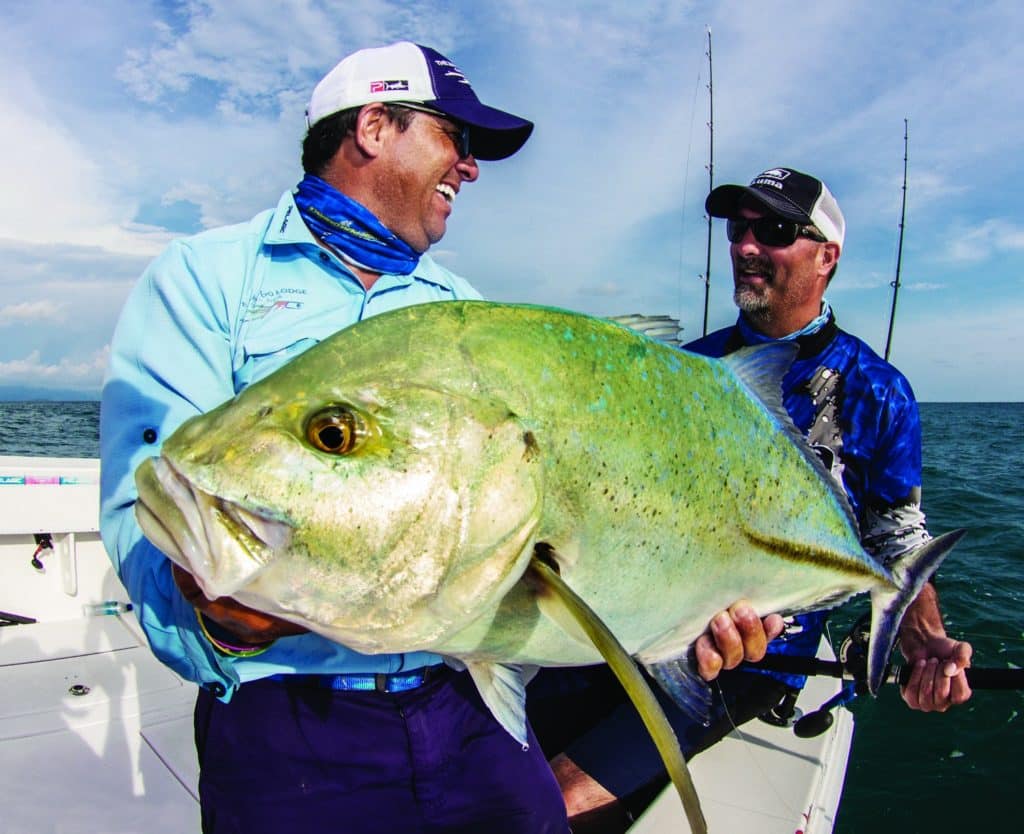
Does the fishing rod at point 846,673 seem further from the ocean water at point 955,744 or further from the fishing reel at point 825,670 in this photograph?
the ocean water at point 955,744

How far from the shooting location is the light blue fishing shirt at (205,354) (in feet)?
5.29

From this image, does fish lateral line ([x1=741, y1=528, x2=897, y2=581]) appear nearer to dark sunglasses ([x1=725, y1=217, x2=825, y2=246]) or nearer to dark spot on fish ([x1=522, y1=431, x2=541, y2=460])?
dark spot on fish ([x1=522, y1=431, x2=541, y2=460])

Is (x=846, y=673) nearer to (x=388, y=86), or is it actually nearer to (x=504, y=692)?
(x=504, y=692)

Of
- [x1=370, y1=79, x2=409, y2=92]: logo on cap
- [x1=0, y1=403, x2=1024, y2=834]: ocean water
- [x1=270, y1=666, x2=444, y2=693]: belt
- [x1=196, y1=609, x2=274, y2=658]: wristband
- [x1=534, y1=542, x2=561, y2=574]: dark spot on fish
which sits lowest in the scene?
[x1=0, y1=403, x2=1024, y2=834]: ocean water

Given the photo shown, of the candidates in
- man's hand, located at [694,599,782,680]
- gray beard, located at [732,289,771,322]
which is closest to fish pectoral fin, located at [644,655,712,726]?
man's hand, located at [694,599,782,680]

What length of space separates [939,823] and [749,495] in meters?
5.31

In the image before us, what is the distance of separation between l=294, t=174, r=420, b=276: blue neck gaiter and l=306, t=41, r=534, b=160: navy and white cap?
0.96 ft

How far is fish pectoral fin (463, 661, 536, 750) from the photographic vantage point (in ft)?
5.00

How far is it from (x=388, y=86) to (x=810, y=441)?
7.91 feet

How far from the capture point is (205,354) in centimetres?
174

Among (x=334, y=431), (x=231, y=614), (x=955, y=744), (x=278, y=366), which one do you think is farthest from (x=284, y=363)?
(x=955, y=744)

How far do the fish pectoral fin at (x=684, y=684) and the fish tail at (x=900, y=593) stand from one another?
793 mm

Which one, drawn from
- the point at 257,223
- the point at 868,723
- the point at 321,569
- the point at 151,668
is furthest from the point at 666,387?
the point at 868,723

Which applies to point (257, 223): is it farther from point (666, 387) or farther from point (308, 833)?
point (308, 833)
